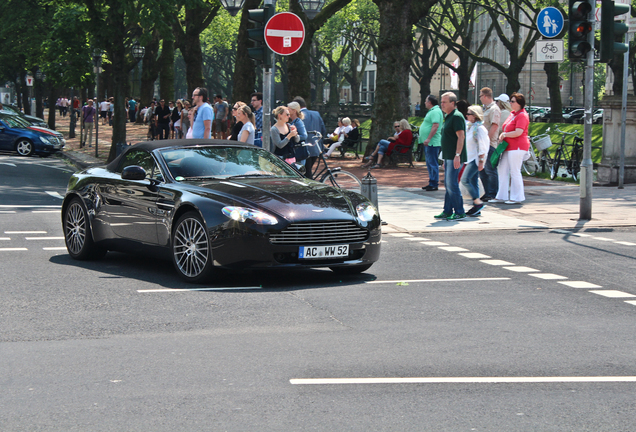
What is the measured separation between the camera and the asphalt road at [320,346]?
4602 mm

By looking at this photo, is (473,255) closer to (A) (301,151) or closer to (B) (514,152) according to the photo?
(A) (301,151)

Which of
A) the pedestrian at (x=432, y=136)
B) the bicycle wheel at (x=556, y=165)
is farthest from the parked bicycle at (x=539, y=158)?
the pedestrian at (x=432, y=136)

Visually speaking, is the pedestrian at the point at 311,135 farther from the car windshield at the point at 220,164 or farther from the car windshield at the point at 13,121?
the car windshield at the point at 13,121

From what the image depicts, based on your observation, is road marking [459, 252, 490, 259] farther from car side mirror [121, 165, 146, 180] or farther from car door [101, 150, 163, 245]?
car side mirror [121, 165, 146, 180]

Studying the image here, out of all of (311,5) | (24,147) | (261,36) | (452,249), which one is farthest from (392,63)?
(24,147)

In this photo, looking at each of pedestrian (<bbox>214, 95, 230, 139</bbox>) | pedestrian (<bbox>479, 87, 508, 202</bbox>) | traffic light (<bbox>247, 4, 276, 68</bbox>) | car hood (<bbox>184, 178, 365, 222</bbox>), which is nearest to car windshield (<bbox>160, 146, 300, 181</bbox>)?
car hood (<bbox>184, 178, 365, 222</bbox>)

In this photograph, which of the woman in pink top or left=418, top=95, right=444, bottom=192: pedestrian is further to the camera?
left=418, top=95, right=444, bottom=192: pedestrian

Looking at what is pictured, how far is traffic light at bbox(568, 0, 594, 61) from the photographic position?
1349cm

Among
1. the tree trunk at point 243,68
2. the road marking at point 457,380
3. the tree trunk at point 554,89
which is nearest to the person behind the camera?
the road marking at point 457,380

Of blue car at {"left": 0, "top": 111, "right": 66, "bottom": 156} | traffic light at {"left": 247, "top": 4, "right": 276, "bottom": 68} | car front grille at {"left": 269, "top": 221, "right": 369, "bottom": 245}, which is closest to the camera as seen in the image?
car front grille at {"left": 269, "top": 221, "right": 369, "bottom": 245}

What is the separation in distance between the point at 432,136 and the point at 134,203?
8.72 metres

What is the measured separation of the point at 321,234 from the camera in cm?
840

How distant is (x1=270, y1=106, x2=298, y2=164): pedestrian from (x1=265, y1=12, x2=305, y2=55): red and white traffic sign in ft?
3.90

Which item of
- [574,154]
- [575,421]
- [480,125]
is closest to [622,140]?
[574,154]
